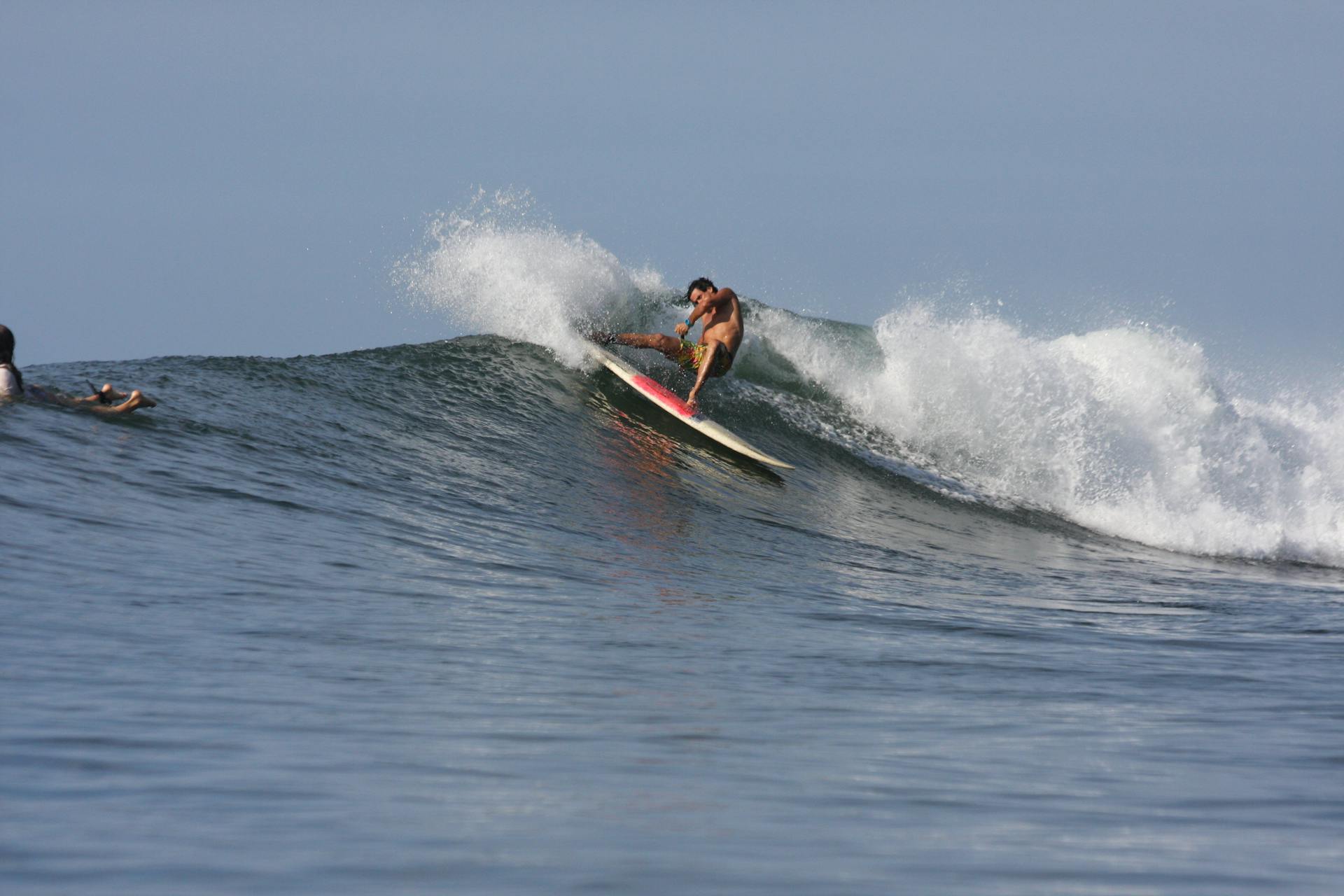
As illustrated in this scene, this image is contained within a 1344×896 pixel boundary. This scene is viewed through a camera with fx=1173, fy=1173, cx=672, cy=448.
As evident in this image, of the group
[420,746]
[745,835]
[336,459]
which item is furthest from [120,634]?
[336,459]

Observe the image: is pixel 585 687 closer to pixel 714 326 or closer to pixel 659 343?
pixel 714 326

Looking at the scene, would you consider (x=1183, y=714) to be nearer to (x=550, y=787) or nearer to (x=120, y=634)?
(x=550, y=787)

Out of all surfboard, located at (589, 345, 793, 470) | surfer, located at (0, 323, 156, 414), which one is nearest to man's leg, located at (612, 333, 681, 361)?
surfboard, located at (589, 345, 793, 470)

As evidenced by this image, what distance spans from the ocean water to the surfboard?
6.8 inches

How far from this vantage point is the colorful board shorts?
12.8 metres

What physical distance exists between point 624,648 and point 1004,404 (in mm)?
10417

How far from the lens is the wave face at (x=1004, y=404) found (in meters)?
13.3

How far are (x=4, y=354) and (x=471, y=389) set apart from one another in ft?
16.4

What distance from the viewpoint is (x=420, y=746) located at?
338 cm

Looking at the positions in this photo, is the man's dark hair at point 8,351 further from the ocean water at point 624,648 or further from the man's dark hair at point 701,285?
the man's dark hair at point 701,285

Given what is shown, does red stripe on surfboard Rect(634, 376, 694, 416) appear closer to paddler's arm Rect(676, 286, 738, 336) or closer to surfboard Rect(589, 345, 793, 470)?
surfboard Rect(589, 345, 793, 470)

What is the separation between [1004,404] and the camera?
14.5 meters

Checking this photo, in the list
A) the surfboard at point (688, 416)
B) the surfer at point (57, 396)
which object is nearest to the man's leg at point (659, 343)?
the surfboard at point (688, 416)

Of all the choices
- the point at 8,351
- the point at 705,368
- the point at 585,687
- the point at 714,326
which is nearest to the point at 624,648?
the point at 585,687
